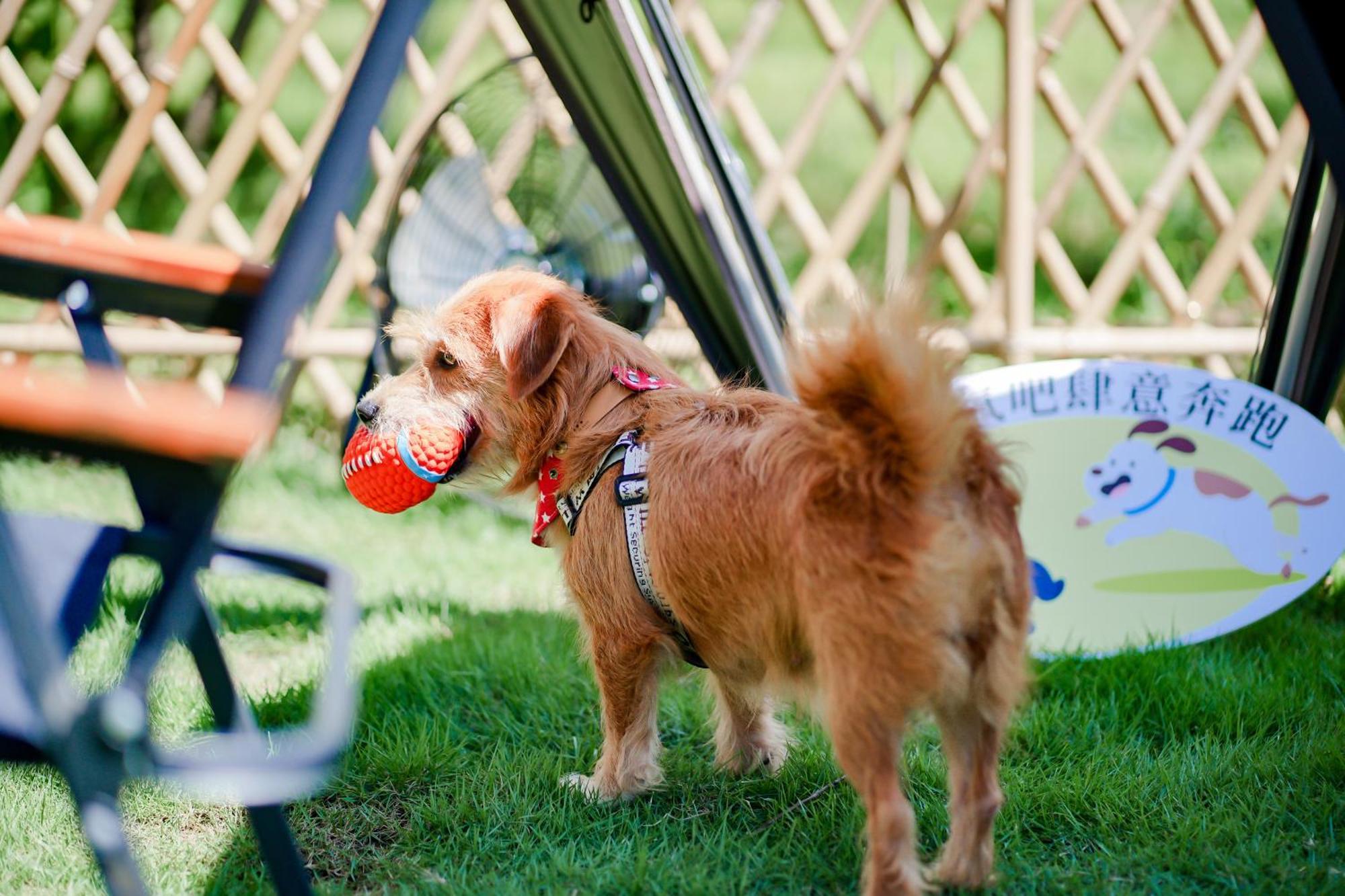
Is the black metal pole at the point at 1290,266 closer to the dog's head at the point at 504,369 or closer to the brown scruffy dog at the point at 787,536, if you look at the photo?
the brown scruffy dog at the point at 787,536

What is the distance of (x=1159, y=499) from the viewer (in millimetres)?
2830

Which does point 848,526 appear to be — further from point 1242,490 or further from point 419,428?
point 1242,490

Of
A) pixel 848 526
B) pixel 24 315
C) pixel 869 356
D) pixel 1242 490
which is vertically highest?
pixel 869 356

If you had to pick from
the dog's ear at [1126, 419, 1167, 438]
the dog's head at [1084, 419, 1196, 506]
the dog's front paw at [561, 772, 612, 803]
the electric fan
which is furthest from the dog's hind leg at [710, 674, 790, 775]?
the electric fan

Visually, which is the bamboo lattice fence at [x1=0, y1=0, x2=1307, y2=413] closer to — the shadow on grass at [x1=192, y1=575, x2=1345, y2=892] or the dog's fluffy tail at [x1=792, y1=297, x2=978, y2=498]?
the shadow on grass at [x1=192, y1=575, x2=1345, y2=892]

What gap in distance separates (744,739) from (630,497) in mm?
629

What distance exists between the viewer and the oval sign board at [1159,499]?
106 inches

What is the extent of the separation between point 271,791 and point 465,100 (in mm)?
2990

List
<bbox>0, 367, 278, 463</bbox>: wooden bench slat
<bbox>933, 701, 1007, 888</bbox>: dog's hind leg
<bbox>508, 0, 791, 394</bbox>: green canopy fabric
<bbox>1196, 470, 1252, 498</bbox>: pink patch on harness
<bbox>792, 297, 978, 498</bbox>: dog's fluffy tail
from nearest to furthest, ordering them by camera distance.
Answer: <bbox>0, 367, 278, 463</bbox>: wooden bench slat, <bbox>792, 297, 978, 498</bbox>: dog's fluffy tail, <bbox>933, 701, 1007, 888</bbox>: dog's hind leg, <bbox>508, 0, 791, 394</bbox>: green canopy fabric, <bbox>1196, 470, 1252, 498</bbox>: pink patch on harness

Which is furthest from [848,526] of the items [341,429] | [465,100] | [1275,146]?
[1275,146]

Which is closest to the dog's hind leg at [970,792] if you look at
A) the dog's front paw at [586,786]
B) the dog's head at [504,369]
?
the dog's front paw at [586,786]

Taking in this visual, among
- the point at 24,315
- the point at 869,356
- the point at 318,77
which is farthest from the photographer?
the point at 24,315

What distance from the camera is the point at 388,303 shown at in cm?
373

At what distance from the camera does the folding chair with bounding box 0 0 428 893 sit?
1.15 meters
